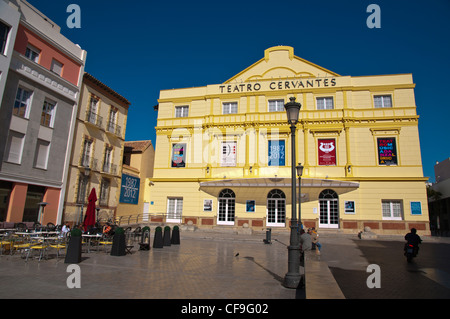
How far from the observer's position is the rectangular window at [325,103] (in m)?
27.4

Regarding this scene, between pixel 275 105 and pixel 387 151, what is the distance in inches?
424

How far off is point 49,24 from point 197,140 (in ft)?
49.8

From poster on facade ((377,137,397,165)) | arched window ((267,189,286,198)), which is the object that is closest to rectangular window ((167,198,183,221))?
arched window ((267,189,286,198))

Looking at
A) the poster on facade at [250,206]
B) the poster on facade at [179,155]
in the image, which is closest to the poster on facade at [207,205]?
the poster on facade at [250,206]

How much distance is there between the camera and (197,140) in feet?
96.4

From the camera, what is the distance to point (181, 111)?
31172mm

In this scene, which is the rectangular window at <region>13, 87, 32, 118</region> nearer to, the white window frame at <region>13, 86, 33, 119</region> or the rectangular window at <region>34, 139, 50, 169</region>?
the white window frame at <region>13, 86, 33, 119</region>

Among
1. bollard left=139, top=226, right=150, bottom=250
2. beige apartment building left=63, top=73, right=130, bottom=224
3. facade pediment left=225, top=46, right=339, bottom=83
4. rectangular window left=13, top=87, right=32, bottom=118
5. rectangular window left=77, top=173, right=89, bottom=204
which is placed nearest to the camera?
bollard left=139, top=226, right=150, bottom=250

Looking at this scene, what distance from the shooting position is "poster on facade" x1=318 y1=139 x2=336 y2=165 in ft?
86.3

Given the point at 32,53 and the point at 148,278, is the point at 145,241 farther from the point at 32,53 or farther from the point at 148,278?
the point at 32,53

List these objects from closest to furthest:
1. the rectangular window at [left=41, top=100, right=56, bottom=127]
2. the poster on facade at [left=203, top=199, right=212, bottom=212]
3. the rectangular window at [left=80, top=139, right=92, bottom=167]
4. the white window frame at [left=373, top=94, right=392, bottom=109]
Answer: the rectangular window at [left=41, top=100, right=56, bottom=127], the rectangular window at [left=80, top=139, right=92, bottom=167], the white window frame at [left=373, top=94, right=392, bottom=109], the poster on facade at [left=203, top=199, right=212, bottom=212]

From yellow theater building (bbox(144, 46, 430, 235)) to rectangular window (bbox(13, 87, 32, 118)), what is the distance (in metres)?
12.9

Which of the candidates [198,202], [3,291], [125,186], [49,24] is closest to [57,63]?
[49,24]

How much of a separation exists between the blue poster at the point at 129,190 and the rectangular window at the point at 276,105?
16.5 m
